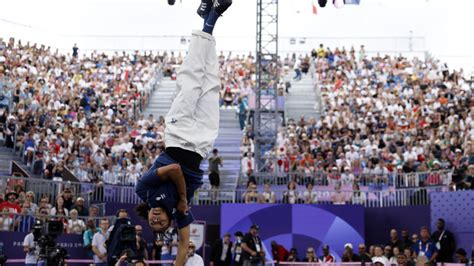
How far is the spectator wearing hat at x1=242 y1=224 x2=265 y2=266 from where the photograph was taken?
637 inches

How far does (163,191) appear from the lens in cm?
651

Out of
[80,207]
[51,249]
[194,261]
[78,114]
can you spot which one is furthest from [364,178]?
[51,249]

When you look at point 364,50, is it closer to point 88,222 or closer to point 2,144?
point 2,144

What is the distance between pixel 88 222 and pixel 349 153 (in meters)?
9.10

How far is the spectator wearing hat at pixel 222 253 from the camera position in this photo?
1772 centimetres

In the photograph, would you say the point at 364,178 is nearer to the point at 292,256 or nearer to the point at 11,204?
the point at 292,256

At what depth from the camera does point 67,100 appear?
26.0 metres

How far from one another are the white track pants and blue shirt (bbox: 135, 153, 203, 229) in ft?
0.63

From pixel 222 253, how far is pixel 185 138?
37.8 feet

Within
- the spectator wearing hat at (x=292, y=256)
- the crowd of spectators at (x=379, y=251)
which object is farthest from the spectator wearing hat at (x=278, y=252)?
the spectator wearing hat at (x=292, y=256)

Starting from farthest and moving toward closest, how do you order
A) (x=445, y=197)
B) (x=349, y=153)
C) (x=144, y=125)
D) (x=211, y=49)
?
(x=144, y=125) → (x=349, y=153) → (x=445, y=197) → (x=211, y=49)

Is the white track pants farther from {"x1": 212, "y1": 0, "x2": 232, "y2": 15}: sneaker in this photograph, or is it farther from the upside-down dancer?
{"x1": 212, "y1": 0, "x2": 232, "y2": 15}: sneaker

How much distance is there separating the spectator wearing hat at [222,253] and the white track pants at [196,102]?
11259 mm

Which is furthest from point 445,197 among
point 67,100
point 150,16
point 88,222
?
point 150,16
